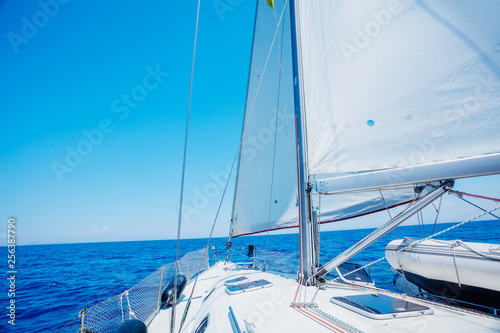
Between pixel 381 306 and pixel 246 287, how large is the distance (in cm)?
187

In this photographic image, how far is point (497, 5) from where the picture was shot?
2154 mm

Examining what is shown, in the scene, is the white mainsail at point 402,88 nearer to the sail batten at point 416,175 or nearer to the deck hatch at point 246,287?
the sail batten at point 416,175

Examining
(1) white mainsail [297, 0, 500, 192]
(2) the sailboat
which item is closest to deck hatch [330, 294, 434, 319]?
(2) the sailboat

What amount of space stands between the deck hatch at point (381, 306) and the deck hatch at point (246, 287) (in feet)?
3.82

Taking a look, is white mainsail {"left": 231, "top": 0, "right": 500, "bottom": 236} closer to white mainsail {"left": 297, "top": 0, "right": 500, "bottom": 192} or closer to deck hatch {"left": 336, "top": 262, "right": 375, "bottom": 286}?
white mainsail {"left": 297, "top": 0, "right": 500, "bottom": 192}

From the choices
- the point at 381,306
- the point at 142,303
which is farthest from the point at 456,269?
the point at 142,303

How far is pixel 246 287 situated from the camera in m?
3.33

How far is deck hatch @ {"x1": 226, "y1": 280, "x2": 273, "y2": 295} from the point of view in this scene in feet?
10.5

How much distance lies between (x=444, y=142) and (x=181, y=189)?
3.08 meters

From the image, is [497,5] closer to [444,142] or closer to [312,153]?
[444,142]

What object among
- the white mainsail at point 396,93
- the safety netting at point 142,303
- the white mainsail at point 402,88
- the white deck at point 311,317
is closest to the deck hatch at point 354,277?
the white deck at point 311,317

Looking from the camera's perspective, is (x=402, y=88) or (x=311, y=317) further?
(x=402, y=88)

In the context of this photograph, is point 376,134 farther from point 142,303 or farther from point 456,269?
point 142,303

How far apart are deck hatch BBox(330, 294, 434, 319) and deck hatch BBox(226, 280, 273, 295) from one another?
3.82 feet
